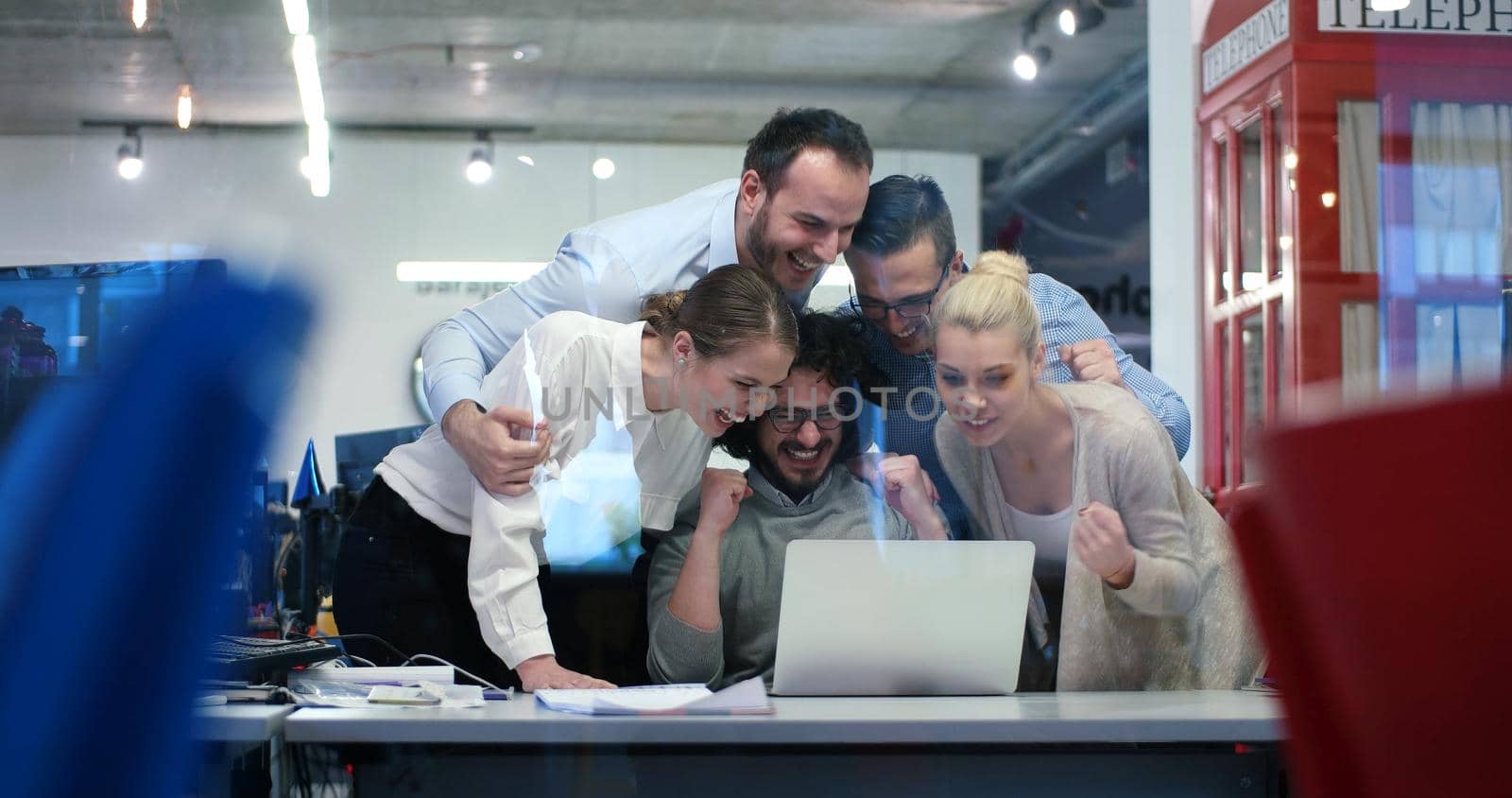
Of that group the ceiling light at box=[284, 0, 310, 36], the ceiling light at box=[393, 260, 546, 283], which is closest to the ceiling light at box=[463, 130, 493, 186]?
the ceiling light at box=[393, 260, 546, 283]

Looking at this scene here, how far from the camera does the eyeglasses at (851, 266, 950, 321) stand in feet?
8.92

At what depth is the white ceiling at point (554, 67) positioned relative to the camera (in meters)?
2.79

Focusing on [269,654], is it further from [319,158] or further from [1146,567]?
[1146,567]

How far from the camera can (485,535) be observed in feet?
8.16

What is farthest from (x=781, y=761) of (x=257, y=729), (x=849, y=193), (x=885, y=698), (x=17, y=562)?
(x=849, y=193)

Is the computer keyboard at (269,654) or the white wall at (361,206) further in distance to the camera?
the white wall at (361,206)

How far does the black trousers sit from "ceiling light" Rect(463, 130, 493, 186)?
664 millimetres

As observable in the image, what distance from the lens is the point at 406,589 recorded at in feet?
8.17

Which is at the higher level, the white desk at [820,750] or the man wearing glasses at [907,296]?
the man wearing glasses at [907,296]

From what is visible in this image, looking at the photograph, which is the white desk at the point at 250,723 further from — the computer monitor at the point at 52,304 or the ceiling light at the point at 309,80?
the ceiling light at the point at 309,80

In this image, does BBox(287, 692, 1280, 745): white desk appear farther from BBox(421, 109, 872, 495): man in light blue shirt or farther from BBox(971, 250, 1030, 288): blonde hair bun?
BBox(971, 250, 1030, 288): blonde hair bun

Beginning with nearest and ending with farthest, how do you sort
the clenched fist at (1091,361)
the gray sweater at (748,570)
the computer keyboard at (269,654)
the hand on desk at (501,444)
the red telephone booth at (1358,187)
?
the computer keyboard at (269,654), the gray sweater at (748,570), the hand on desk at (501,444), the clenched fist at (1091,361), the red telephone booth at (1358,187)

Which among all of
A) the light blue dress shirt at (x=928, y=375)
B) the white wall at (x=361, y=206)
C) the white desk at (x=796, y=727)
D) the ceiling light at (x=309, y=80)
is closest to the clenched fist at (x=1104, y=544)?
the light blue dress shirt at (x=928, y=375)

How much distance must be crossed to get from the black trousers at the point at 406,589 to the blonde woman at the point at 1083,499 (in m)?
0.94
